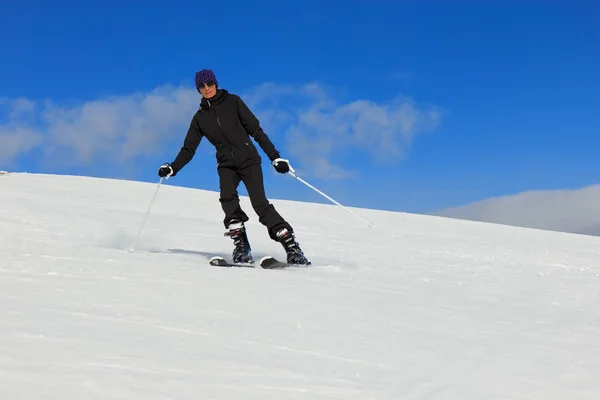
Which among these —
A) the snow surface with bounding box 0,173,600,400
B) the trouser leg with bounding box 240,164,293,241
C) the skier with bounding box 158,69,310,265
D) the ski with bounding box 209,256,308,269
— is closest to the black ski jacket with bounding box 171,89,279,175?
the skier with bounding box 158,69,310,265

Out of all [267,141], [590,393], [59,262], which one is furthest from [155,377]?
[267,141]

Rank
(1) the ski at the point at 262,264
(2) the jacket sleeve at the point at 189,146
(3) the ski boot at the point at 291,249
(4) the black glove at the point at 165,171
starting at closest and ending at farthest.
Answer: (1) the ski at the point at 262,264
(3) the ski boot at the point at 291,249
(4) the black glove at the point at 165,171
(2) the jacket sleeve at the point at 189,146

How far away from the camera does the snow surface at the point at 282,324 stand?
258 cm

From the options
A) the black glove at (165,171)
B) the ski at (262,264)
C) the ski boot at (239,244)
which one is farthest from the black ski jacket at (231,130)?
the ski at (262,264)

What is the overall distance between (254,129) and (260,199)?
0.73m

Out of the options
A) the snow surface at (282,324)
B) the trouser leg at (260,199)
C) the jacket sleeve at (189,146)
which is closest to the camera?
the snow surface at (282,324)

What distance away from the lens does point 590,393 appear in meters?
2.82

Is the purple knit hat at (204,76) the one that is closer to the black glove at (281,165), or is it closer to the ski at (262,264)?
the black glove at (281,165)

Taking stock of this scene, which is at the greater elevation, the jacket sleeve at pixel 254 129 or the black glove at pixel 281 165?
the jacket sleeve at pixel 254 129

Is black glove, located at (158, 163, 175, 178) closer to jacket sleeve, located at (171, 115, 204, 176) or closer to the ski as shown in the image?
jacket sleeve, located at (171, 115, 204, 176)

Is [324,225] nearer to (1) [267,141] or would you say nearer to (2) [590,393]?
(1) [267,141]

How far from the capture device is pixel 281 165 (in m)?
6.23

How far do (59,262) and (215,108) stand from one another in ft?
7.45

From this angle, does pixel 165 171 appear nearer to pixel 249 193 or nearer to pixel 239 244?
pixel 249 193
